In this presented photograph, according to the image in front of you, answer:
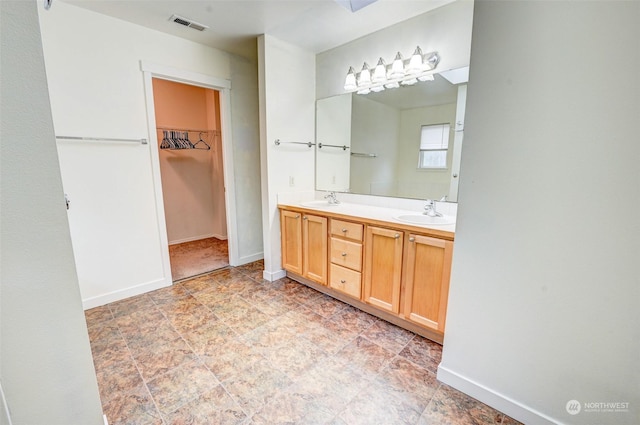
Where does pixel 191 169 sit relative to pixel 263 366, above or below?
above

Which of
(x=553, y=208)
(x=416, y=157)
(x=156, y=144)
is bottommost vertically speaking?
(x=553, y=208)

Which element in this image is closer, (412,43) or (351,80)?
(412,43)

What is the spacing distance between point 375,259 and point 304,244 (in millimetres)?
827

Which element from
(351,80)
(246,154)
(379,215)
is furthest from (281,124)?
(379,215)

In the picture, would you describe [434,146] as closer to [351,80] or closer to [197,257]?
[351,80]

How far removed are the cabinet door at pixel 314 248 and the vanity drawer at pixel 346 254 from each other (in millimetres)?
110

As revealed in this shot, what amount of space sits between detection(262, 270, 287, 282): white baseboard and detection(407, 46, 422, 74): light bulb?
237 cm

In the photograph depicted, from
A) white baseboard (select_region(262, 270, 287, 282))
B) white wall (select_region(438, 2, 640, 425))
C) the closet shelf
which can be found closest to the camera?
white wall (select_region(438, 2, 640, 425))

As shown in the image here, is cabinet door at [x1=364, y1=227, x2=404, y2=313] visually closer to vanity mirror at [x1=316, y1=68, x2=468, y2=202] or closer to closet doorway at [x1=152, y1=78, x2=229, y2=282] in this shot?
vanity mirror at [x1=316, y1=68, x2=468, y2=202]

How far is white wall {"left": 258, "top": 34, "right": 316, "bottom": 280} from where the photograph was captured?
271 cm

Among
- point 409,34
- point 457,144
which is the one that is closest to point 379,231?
point 457,144

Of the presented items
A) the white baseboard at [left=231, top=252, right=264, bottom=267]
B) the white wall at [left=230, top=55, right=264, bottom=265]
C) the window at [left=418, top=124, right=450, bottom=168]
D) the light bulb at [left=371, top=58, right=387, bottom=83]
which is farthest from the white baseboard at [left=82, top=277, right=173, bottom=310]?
the light bulb at [left=371, top=58, right=387, bottom=83]

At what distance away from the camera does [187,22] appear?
2365 mm

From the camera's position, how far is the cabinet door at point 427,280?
1.71m
